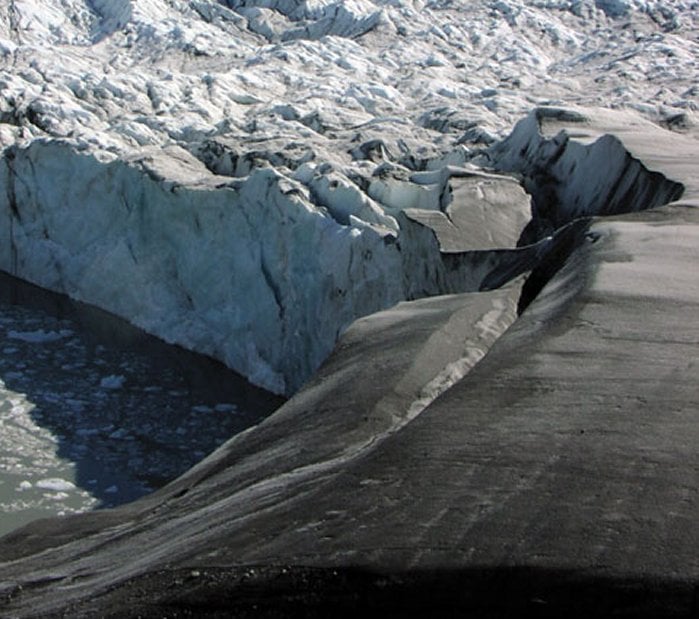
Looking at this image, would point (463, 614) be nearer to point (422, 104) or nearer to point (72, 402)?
point (72, 402)

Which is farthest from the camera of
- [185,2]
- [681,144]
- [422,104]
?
[185,2]

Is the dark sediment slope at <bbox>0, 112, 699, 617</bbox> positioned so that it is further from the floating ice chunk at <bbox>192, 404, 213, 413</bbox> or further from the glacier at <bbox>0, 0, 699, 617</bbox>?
the floating ice chunk at <bbox>192, 404, 213, 413</bbox>

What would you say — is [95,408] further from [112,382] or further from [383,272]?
[383,272]

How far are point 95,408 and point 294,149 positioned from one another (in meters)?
4.18

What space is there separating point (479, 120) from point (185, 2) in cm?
794

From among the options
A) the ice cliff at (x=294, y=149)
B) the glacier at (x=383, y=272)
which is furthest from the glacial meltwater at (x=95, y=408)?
the ice cliff at (x=294, y=149)

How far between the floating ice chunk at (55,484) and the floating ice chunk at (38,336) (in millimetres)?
3413

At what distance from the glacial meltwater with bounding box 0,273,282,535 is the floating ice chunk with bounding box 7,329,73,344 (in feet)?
0.03

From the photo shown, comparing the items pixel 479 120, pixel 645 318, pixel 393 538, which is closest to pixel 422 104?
pixel 479 120

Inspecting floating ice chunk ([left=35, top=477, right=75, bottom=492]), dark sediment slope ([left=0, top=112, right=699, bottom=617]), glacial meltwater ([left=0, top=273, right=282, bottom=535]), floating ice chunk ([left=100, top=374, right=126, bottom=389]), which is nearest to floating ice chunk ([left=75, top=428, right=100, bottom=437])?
glacial meltwater ([left=0, top=273, right=282, bottom=535])

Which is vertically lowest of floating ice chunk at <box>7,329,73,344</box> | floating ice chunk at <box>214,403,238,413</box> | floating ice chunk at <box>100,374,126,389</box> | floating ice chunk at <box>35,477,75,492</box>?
floating ice chunk at <box>7,329,73,344</box>

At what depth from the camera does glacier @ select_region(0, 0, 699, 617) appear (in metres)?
2.99

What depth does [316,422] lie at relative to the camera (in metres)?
4.70

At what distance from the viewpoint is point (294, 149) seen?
12.7 metres
